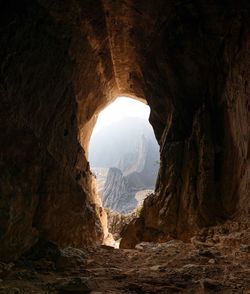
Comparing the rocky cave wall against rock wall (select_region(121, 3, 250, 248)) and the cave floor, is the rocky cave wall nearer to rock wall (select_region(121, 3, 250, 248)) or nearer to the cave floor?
rock wall (select_region(121, 3, 250, 248))

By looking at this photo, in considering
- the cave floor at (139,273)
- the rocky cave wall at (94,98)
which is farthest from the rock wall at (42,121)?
the cave floor at (139,273)

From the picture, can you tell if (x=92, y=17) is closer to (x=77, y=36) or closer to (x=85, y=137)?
(x=77, y=36)

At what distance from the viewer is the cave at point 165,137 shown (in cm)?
612

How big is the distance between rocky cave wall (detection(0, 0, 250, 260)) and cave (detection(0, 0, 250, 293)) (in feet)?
0.13

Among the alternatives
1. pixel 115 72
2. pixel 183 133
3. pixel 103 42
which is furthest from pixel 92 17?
pixel 183 133

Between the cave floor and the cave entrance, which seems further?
the cave entrance

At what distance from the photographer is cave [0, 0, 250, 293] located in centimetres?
612

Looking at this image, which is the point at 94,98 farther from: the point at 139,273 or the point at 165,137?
the point at 139,273

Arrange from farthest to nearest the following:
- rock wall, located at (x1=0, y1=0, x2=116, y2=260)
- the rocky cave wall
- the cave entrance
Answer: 1. the cave entrance
2. the rocky cave wall
3. rock wall, located at (x1=0, y1=0, x2=116, y2=260)

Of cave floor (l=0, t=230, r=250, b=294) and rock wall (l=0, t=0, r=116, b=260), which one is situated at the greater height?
rock wall (l=0, t=0, r=116, b=260)

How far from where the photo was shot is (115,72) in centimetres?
1447

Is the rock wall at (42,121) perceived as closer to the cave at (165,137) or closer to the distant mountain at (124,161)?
the cave at (165,137)

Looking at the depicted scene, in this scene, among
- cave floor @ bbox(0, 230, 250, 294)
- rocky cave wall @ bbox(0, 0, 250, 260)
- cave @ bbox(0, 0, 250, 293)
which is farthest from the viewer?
rocky cave wall @ bbox(0, 0, 250, 260)

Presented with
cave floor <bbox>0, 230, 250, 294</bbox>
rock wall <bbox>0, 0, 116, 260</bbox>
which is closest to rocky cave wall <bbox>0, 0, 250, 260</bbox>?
rock wall <bbox>0, 0, 116, 260</bbox>
